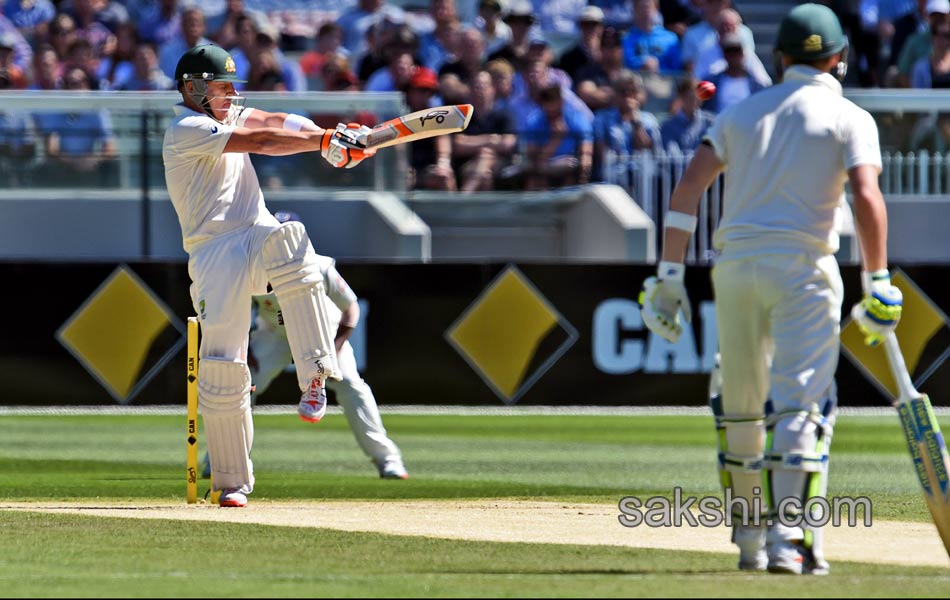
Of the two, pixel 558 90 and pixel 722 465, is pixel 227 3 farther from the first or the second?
pixel 722 465

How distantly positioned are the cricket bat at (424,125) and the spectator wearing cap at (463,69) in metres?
8.66

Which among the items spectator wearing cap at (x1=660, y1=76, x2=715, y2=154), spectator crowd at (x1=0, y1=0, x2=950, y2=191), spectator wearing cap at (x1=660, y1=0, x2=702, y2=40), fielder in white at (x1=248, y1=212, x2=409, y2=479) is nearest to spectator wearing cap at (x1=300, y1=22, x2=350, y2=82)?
spectator crowd at (x1=0, y1=0, x2=950, y2=191)

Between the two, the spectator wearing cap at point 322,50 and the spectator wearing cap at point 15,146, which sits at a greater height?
the spectator wearing cap at point 322,50

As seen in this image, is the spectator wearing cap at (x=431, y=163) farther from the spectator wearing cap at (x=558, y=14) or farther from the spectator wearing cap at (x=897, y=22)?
the spectator wearing cap at (x=897, y=22)

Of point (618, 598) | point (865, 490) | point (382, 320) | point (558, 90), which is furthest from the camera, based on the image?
point (558, 90)

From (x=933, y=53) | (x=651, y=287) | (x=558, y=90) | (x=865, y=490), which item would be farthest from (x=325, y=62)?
(x=651, y=287)

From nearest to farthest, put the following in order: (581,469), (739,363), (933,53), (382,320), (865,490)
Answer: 1. (739,363)
2. (865,490)
3. (581,469)
4. (382,320)
5. (933,53)

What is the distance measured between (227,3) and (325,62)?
159cm

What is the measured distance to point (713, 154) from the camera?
19.9ft

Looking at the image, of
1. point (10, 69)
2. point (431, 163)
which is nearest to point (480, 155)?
point (431, 163)

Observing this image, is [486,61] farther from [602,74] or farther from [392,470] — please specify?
[392,470]

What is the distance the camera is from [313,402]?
327 inches

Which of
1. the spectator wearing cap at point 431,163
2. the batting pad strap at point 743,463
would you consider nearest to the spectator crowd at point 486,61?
the spectator wearing cap at point 431,163

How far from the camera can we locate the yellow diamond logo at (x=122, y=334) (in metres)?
15.1
